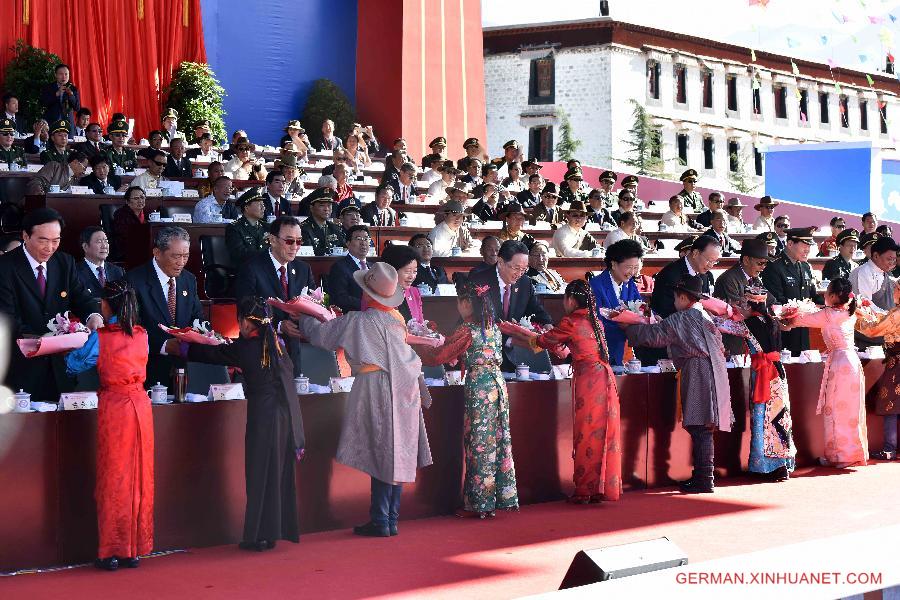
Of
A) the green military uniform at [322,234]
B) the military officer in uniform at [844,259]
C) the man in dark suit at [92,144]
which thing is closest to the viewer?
the green military uniform at [322,234]

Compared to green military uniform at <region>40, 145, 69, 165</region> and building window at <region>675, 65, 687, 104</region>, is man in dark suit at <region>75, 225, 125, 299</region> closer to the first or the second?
green military uniform at <region>40, 145, 69, 165</region>

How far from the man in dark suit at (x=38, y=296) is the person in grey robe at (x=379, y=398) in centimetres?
123

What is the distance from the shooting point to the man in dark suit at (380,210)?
1122cm

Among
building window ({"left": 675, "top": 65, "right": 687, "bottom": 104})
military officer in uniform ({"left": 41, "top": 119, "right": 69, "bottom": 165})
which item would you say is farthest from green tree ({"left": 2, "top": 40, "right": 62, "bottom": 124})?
building window ({"left": 675, "top": 65, "right": 687, "bottom": 104})

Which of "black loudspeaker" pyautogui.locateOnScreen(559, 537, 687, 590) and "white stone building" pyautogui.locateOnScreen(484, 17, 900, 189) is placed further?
"white stone building" pyautogui.locateOnScreen(484, 17, 900, 189)

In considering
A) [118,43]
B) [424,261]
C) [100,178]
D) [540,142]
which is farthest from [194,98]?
[540,142]

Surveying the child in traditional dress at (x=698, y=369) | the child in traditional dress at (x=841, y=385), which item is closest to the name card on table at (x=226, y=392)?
the child in traditional dress at (x=698, y=369)

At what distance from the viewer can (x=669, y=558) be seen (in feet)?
10.0

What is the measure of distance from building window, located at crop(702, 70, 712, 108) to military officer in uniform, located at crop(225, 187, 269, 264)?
31095 mm

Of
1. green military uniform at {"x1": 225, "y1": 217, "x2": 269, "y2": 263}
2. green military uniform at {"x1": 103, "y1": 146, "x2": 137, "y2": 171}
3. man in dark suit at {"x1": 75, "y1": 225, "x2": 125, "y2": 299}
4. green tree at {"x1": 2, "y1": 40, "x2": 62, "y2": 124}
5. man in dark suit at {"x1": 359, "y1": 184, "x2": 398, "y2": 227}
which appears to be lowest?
man in dark suit at {"x1": 75, "y1": 225, "x2": 125, "y2": 299}

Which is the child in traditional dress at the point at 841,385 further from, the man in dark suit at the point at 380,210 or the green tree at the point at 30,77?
the green tree at the point at 30,77

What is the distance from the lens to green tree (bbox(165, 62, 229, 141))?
59.2 feet

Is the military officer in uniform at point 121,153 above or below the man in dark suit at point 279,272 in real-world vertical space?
above

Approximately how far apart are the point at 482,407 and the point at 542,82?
29916mm
